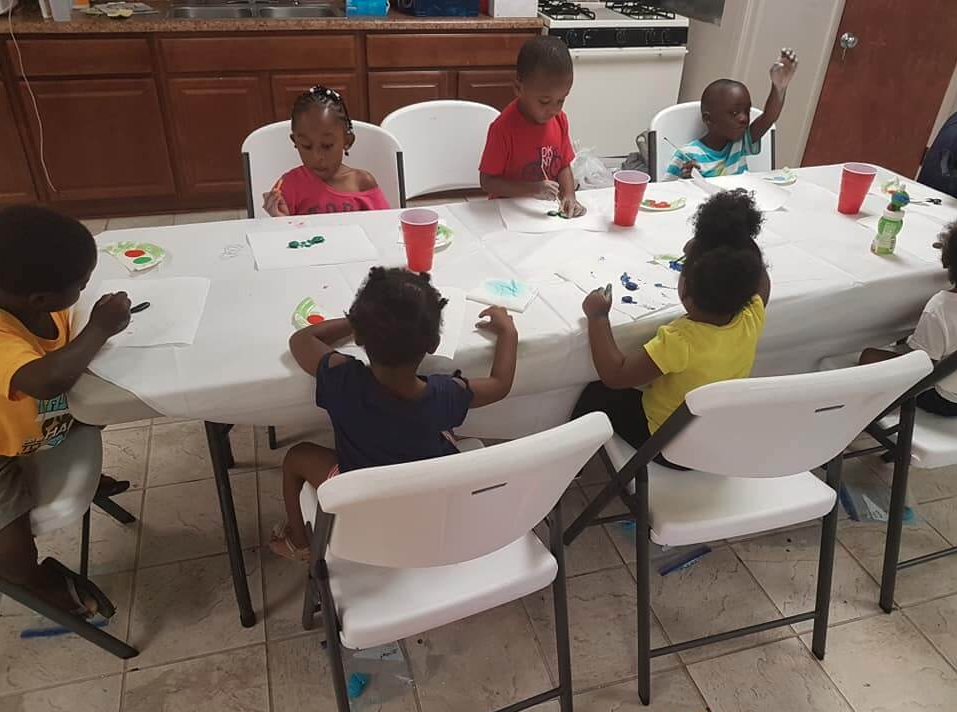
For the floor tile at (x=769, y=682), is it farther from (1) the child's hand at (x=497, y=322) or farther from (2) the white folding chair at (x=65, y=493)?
(2) the white folding chair at (x=65, y=493)

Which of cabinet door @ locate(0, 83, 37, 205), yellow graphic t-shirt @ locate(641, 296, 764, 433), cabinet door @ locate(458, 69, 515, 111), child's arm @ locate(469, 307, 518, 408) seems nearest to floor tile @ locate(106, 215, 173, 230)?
cabinet door @ locate(0, 83, 37, 205)

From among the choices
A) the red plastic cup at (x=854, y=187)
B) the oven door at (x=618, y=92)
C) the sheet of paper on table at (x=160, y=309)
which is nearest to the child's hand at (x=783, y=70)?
the red plastic cup at (x=854, y=187)

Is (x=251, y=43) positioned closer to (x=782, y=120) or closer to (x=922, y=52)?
(x=782, y=120)

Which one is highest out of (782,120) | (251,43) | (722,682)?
(251,43)

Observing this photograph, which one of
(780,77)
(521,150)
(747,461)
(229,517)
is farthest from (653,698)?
(780,77)

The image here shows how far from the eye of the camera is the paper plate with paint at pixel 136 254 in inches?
60.5

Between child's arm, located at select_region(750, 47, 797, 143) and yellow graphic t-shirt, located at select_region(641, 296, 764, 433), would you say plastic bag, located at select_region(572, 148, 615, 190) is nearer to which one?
child's arm, located at select_region(750, 47, 797, 143)

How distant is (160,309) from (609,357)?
87 cm

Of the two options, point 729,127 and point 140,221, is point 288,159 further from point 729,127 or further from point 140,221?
point 140,221

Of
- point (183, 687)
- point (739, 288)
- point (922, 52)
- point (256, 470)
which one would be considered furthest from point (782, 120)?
point (183, 687)

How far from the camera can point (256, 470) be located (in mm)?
2078

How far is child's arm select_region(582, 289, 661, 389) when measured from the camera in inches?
53.9

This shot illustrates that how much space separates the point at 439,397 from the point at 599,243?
2.37 ft

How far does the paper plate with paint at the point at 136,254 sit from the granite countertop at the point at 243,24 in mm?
2051
